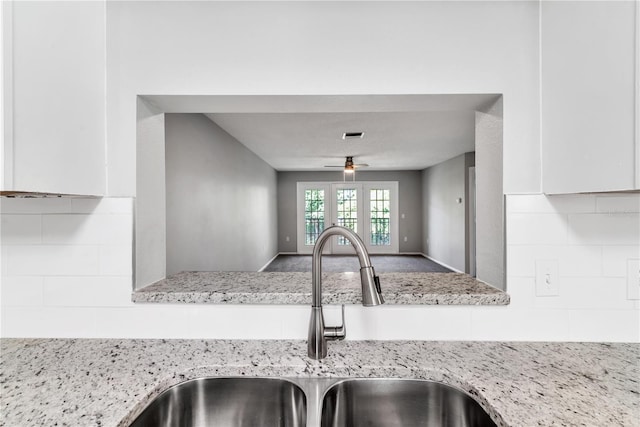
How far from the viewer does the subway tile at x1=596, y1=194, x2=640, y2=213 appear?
115cm

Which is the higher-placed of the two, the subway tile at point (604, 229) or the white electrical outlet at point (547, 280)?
the subway tile at point (604, 229)

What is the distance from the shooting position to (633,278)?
45.1 inches

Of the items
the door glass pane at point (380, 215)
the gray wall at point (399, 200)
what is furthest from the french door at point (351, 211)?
the gray wall at point (399, 200)

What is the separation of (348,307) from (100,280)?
0.91 meters

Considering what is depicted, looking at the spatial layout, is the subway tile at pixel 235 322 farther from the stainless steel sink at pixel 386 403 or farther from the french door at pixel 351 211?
the french door at pixel 351 211

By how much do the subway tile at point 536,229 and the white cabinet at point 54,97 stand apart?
1.47 m

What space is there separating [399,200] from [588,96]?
8.26m

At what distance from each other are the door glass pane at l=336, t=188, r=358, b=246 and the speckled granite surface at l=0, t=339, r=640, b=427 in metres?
7.84

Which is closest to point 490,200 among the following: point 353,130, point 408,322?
point 408,322

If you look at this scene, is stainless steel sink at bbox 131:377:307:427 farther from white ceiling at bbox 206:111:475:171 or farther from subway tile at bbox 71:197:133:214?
white ceiling at bbox 206:111:475:171

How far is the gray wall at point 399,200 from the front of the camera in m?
9.04

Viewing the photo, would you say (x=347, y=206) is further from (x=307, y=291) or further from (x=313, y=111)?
(x=307, y=291)

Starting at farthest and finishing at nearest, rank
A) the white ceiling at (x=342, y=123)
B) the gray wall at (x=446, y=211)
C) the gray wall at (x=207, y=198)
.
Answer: the gray wall at (x=446, y=211) < the gray wall at (x=207, y=198) < the white ceiling at (x=342, y=123)

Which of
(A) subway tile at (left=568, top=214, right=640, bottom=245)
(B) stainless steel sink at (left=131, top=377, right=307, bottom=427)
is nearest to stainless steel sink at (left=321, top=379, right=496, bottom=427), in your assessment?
(B) stainless steel sink at (left=131, top=377, right=307, bottom=427)
